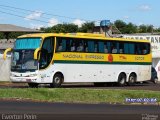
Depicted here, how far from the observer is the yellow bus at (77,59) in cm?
3136

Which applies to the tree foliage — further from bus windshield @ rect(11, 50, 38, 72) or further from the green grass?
the green grass

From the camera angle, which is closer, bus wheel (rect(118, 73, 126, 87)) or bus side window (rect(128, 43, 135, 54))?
bus wheel (rect(118, 73, 126, 87))

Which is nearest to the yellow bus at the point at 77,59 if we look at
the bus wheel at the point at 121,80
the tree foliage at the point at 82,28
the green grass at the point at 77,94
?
the bus wheel at the point at 121,80

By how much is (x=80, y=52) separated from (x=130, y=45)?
18.0 ft

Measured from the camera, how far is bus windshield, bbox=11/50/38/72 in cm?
3129

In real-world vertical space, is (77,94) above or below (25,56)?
Result: below

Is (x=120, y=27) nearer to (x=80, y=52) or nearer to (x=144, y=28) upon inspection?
(x=144, y=28)

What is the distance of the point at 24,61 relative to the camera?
31.6 m

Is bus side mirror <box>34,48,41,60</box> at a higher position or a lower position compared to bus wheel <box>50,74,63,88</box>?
higher

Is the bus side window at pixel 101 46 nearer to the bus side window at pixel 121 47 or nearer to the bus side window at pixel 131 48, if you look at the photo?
the bus side window at pixel 121 47

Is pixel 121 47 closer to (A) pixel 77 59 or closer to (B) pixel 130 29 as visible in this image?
(A) pixel 77 59

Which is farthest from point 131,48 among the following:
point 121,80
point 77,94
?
point 77,94

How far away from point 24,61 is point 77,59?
149 inches

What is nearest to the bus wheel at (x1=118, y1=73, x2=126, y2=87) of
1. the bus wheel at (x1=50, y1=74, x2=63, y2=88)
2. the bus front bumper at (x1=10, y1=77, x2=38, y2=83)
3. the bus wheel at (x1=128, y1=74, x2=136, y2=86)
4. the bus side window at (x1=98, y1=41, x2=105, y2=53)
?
the bus wheel at (x1=128, y1=74, x2=136, y2=86)
